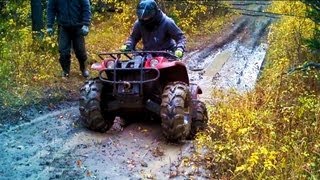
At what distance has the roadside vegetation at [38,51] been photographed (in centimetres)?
877

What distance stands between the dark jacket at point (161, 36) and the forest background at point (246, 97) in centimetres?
124

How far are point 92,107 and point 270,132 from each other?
7.87ft

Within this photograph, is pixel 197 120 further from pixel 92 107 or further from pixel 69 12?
pixel 69 12

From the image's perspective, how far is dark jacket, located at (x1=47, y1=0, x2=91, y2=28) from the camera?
956cm

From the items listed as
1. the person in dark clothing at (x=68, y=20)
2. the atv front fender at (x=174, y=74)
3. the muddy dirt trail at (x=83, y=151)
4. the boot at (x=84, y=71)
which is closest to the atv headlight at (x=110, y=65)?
the atv front fender at (x=174, y=74)

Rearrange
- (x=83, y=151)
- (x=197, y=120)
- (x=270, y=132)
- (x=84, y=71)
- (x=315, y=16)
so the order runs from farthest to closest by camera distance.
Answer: (x=84, y=71), (x=315, y=16), (x=197, y=120), (x=83, y=151), (x=270, y=132)

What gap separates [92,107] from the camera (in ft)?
22.8

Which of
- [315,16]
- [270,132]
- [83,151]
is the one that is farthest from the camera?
[315,16]

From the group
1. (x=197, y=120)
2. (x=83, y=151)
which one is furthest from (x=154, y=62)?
(x=83, y=151)

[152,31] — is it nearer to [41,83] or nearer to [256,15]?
[41,83]

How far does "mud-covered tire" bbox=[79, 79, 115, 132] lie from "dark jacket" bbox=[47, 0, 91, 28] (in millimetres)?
2729

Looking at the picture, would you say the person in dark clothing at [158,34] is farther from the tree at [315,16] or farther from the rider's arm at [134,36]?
the tree at [315,16]

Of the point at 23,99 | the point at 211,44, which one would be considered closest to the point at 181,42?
the point at 23,99

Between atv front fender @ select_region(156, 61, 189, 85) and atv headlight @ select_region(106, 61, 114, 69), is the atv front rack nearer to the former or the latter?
atv headlight @ select_region(106, 61, 114, 69)
